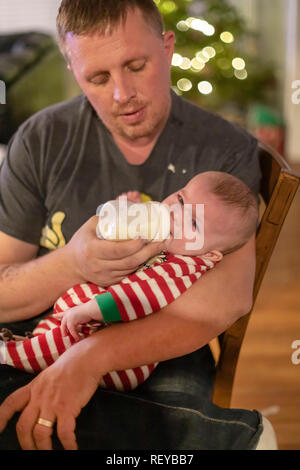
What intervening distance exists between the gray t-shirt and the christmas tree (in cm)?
184

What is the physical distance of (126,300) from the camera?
68cm

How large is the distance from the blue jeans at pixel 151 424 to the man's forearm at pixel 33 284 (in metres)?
0.10

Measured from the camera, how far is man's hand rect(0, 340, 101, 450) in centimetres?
64

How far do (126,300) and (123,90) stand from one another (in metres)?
0.27

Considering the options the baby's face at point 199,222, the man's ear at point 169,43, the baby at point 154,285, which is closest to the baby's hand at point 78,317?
the baby at point 154,285

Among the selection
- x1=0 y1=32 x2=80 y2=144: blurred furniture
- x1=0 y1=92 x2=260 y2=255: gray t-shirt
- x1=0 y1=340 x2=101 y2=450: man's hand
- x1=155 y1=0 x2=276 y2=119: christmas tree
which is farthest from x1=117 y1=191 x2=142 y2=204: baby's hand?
x1=155 y1=0 x2=276 y2=119: christmas tree

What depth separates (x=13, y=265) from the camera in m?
0.81

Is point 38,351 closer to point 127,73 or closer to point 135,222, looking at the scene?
point 135,222

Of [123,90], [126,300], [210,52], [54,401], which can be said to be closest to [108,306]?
[126,300]

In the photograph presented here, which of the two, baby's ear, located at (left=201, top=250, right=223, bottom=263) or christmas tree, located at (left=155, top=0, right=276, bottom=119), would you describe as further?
christmas tree, located at (left=155, top=0, right=276, bottom=119)

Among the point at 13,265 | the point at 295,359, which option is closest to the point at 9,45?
the point at 13,265

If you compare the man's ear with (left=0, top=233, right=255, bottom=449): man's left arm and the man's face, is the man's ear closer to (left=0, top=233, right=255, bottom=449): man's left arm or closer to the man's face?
the man's face

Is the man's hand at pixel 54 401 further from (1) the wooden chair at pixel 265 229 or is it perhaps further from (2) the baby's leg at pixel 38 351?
(1) the wooden chair at pixel 265 229

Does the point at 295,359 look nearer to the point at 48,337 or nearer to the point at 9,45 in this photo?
the point at 48,337
